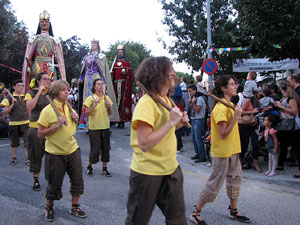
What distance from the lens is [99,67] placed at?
411 inches

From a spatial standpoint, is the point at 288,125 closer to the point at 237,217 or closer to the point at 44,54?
the point at 237,217

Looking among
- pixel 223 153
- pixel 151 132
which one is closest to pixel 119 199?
pixel 223 153

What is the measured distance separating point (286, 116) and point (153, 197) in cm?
473

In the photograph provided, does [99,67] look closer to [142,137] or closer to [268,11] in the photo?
[268,11]

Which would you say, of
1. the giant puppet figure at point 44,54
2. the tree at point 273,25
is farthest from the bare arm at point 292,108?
the giant puppet figure at point 44,54

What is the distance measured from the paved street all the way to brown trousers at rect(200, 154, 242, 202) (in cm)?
40

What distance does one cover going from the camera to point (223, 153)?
3.47 meters

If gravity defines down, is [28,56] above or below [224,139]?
above

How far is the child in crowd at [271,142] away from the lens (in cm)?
590

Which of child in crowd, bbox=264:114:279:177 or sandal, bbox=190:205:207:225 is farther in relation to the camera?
child in crowd, bbox=264:114:279:177

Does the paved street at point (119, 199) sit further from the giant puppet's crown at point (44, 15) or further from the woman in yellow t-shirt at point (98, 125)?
the giant puppet's crown at point (44, 15)

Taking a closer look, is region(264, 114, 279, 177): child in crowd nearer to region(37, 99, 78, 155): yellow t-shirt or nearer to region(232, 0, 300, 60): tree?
region(232, 0, 300, 60): tree

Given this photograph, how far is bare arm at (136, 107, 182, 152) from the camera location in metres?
2.08

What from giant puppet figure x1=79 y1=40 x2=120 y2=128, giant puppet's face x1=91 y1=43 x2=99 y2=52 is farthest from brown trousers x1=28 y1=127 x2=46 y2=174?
giant puppet's face x1=91 y1=43 x2=99 y2=52
